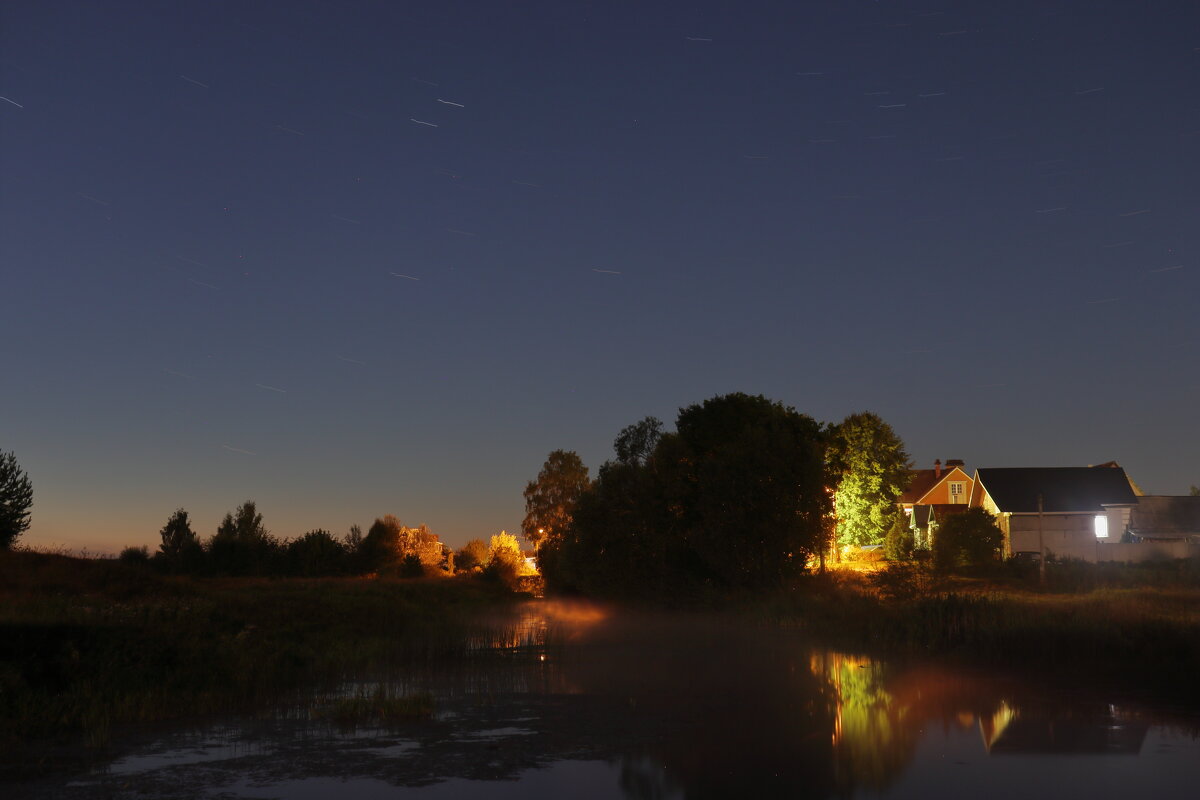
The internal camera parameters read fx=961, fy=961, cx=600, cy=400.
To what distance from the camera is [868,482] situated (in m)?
78.1

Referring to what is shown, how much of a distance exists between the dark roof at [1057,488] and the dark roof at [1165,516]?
1351mm

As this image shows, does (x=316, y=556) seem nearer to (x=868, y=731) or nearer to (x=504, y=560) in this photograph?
(x=504, y=560)

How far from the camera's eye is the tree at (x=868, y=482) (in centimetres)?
7750

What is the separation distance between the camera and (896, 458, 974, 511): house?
92.0 meters

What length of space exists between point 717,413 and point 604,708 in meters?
40.1

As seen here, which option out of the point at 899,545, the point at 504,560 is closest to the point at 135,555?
the point at 504,560

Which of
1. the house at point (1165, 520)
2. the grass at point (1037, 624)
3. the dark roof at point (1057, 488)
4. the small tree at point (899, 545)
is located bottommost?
the grass at point (1037, 624)

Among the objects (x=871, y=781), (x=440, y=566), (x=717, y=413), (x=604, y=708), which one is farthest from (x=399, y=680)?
(x=440, y=566)

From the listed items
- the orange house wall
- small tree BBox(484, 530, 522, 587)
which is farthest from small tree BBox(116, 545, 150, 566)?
the orange house wall

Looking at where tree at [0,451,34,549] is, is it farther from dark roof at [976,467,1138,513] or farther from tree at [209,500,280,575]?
dark roof at [976,467,1138,513]

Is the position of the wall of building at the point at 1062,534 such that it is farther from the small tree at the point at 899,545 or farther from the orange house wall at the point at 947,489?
the orange house wall at the point at 947,489

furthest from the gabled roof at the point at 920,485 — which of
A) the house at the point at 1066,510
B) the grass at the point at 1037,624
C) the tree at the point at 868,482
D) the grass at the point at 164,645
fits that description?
Result: the grass at the point at 164,645

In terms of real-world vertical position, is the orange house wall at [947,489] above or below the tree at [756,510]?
above

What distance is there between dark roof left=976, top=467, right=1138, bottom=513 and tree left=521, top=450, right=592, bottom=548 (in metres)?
35.2
